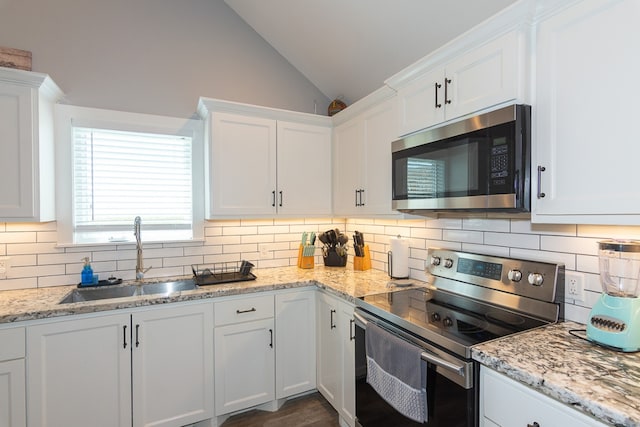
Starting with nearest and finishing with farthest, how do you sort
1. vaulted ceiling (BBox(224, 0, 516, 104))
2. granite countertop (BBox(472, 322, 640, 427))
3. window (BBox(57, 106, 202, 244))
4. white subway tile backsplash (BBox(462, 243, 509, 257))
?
granite countertop (BBox(472, 322, 640, 427))
white subway tile backsplash (BBox(462, 243, 509, 257))
vaulted ceiling (BBox(224, 0, 516, 104))
window (BBox(57, 106, 202, 244))

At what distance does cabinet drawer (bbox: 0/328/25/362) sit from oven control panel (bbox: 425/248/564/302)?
2.29 metres

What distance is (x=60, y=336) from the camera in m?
1.79

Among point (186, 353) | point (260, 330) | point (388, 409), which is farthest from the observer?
point (260, 330)

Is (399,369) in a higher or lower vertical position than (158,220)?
lower

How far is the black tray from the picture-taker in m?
2.34

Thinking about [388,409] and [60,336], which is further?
[60,336]

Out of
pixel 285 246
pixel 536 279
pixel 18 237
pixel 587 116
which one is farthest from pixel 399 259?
pixel 18 237

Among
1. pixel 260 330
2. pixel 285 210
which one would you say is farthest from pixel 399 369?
pixel 285 210

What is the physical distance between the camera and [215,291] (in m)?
2.12

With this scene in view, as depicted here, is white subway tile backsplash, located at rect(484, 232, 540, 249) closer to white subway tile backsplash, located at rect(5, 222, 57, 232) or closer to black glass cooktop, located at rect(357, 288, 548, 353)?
black glass cooktop, located at rect(357, 288, 548, 353)

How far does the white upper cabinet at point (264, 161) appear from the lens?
2426 mm

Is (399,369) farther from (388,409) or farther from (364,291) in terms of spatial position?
(364,291)

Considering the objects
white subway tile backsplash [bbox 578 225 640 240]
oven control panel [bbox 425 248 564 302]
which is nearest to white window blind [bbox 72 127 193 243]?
oven control panel [bbox 425 248 564 302]

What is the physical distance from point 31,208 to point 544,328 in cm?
273
